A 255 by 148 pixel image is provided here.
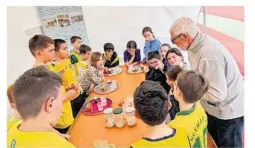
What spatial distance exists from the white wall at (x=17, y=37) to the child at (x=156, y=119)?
674 mm

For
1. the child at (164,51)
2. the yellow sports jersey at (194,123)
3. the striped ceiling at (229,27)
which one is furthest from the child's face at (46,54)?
the striped ceiling at (229,27)

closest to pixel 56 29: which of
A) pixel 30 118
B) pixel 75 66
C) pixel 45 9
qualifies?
pixel 45 9

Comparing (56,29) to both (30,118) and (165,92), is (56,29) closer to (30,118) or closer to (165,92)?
(30,118)

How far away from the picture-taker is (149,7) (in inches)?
66.9

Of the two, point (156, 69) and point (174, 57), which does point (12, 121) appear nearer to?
point (156, 69)

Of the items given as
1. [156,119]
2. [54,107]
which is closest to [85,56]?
[54,107]

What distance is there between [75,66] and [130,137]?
511mm

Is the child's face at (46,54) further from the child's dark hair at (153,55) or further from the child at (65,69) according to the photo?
the child's dark hair at (153,55)

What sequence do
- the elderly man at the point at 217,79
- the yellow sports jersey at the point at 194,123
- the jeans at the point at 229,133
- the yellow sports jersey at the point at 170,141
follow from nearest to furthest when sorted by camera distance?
1. the yellow sports jersey at the point at 170,141
2. the yellow sports jersey at the point at 194,123
3. the elderly man at the point at 217,79
4. the jeans at the point at 229,133

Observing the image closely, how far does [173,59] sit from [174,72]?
81mm

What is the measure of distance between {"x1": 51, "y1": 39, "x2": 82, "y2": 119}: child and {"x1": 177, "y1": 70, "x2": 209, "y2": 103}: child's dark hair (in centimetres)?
59

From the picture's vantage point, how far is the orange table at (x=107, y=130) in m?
1.64

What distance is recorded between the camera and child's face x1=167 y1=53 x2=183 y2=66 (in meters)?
1.66
